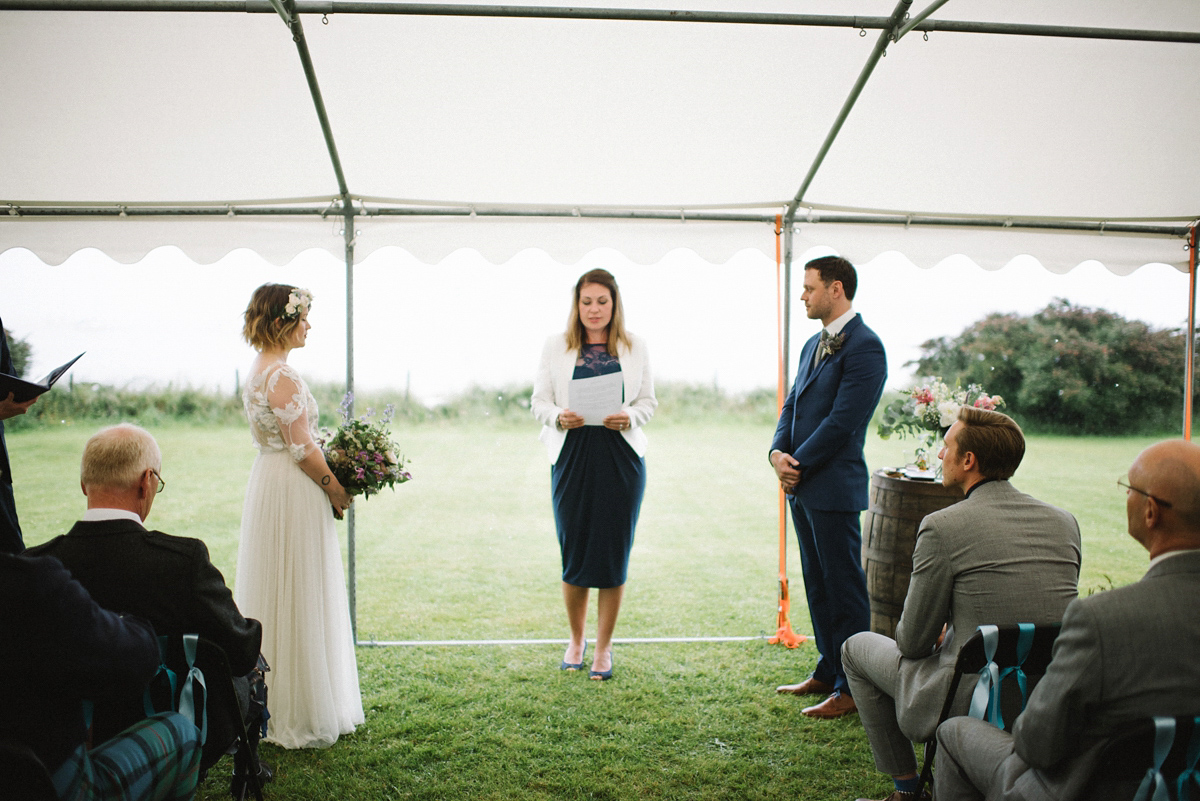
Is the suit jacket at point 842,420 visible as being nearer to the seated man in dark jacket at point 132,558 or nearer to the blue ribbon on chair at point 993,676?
the blue ribbon on chair at point 993,676

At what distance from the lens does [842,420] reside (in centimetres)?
327

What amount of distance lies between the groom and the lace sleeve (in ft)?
7.07

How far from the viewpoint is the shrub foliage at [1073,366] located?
12641 mm

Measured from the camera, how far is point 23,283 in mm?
7527

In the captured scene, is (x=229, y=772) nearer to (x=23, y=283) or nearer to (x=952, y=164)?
(x=952, y=164)

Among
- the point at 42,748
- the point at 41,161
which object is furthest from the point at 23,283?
the point at 42,748

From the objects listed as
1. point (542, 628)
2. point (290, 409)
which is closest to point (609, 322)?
point (290, 409)

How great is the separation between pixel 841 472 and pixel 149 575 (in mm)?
2702

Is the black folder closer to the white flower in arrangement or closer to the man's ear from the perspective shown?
the man's ear

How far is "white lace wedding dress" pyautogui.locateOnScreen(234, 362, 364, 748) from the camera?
2.91 meters

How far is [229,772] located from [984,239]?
4689 millimetres

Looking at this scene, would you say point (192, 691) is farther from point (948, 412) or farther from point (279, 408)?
point (948, 412)

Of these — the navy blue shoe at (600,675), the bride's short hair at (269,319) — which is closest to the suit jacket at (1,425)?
the bride's short hair at (269,319)

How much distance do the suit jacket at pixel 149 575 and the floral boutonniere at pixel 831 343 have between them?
104 inches
